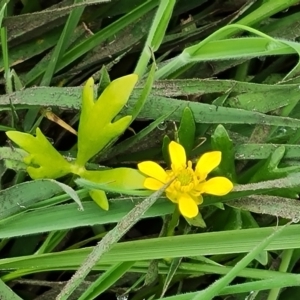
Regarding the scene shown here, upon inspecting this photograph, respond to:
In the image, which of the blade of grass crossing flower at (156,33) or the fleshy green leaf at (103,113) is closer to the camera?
the fleshy green leaf at (103,113)

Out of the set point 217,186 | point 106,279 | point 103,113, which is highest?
point 103,113

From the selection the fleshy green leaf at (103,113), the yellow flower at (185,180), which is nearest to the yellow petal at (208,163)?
the yellow flower at (185,180)

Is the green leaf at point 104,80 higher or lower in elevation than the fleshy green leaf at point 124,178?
higher

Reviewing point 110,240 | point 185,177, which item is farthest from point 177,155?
point 110,240

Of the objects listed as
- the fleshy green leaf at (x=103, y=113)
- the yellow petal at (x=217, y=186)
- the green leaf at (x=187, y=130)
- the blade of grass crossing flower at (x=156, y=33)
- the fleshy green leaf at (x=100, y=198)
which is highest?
the blade of grass crossing flower at (x=156, y=33)

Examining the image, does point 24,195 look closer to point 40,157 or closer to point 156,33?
point 40,157

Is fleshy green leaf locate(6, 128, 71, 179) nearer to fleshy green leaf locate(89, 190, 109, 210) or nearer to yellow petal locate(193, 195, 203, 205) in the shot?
fleshy green leaf locate(89, 190, 109, 210)

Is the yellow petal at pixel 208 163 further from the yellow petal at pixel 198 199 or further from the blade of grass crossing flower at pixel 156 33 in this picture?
the blade of grass crossing flower at pixel 156 33
